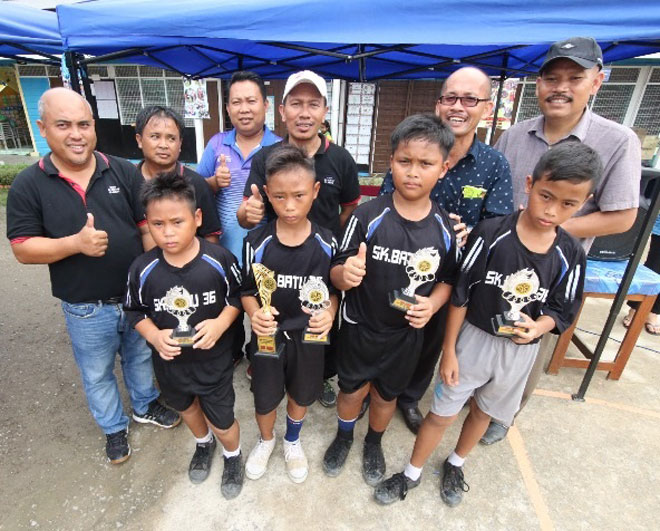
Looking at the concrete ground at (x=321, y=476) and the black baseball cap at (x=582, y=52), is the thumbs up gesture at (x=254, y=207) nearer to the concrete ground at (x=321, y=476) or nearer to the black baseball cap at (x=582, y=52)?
the concrete ground at (x=321, y=476)

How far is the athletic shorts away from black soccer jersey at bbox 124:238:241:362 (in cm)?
123

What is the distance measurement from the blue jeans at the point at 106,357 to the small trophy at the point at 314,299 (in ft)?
3.81

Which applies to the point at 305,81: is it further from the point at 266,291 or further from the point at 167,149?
the point at 266,291

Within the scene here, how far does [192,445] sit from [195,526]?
0.56 m

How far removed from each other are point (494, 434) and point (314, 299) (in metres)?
1.80

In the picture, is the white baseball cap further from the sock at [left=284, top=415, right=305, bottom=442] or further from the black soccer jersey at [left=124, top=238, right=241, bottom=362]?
the sock at [left=284, top=415, right=305, bottom=442]

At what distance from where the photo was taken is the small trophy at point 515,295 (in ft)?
5.43

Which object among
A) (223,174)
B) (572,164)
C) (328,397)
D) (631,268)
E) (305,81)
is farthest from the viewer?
(328,397)

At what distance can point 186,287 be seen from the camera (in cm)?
180

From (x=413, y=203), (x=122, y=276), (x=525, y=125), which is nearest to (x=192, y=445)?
(x=122, y=276)

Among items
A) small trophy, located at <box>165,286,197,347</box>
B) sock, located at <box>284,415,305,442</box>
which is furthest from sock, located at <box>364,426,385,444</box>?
small trophy, located at <box>165,286,197,347</box>

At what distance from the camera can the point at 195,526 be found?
199cm

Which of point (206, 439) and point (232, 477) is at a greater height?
point (206, 439)

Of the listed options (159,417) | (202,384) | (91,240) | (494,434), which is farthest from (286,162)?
(494,434)
